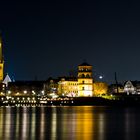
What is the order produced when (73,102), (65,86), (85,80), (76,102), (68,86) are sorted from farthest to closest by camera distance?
(65,86) < (68,86) < (85,80) < (73,102) < (76,102)

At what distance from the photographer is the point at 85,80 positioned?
6467 inches

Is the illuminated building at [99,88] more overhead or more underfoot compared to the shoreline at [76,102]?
more overhead

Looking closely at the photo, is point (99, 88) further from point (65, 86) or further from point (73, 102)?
point (73, 102)

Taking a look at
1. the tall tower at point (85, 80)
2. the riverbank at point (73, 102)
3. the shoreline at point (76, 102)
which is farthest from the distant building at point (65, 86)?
the shoreline at point (76, 102)

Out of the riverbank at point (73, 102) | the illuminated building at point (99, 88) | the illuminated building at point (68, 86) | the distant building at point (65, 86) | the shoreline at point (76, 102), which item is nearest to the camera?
the shoreline at point (76, 102)

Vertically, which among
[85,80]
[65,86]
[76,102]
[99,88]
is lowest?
[76,102]

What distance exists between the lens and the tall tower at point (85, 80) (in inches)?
6339

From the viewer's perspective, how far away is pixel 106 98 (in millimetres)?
155375

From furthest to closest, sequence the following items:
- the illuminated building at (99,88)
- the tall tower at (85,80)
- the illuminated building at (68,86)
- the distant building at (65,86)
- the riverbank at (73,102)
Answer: the illuminated building at (68,86) → the illuminated building at (99,88) → the distant building at (65,86) → the tall tower at (85,80) → the riverbank at (73,102)

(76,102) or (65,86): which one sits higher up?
(65,86)

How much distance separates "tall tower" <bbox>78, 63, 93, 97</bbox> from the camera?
161000 millimetres

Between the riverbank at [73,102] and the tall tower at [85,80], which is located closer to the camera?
the riverbank at [73,102]

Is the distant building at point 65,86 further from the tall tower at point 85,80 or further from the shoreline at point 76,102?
the shoreline at point 76,102

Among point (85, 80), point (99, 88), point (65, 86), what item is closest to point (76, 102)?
point (85, 80)
